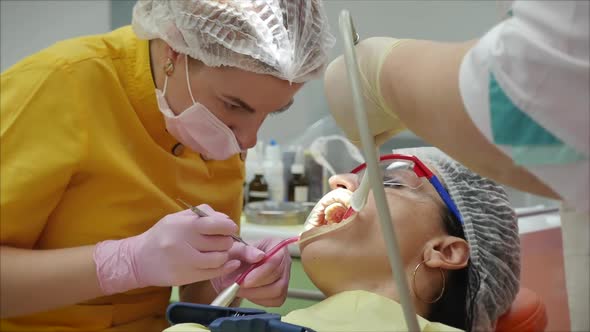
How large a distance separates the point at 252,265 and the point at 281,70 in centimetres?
46

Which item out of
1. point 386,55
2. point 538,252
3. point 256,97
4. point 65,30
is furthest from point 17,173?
point 65,30

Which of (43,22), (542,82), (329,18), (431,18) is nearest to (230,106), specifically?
(329,18)

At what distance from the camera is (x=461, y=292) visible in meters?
1.34

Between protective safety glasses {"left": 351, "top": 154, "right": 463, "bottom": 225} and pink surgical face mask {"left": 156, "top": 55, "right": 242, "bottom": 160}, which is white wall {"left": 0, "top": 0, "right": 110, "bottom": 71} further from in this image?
protective safety glasses {"left": 351, "top": 154, "right": 463, "bottom": 225}

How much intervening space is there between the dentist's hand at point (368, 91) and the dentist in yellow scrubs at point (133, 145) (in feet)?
0.75

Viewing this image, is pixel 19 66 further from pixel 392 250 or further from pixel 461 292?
pixel 461 292

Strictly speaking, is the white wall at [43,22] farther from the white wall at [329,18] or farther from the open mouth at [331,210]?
the open mouth at [331,210]

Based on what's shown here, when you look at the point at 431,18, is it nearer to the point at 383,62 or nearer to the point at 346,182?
the point at 346,182

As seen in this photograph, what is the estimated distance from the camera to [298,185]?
2.49 m

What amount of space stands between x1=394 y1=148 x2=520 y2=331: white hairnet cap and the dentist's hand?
31 cm

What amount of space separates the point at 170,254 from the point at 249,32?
19.5 inches

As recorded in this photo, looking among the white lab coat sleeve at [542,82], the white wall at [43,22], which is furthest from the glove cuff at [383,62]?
the white wall at [43,22]

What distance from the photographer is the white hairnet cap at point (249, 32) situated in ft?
3.96

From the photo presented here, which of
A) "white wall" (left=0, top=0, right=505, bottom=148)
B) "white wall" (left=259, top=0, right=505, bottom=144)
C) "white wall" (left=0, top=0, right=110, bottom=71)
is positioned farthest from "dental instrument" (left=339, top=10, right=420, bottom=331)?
"white wall" (left=0, top=0, right=110, bottom=71)
